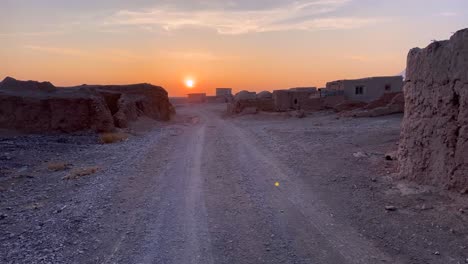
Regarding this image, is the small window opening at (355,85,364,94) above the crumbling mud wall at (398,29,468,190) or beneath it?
above

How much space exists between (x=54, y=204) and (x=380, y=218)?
5507 mm

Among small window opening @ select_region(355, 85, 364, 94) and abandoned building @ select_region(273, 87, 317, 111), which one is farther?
abandoned building @ select_region(273, 87, 317, 111)

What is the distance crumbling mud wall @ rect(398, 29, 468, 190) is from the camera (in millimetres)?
6258

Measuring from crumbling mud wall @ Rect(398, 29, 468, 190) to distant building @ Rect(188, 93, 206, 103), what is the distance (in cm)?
5273

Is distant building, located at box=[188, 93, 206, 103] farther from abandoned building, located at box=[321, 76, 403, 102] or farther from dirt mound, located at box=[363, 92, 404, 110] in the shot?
dirt mound, located at box=[363, 92, 404, 110]

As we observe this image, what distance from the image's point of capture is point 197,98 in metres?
60.6

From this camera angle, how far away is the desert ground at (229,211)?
16.1 ft

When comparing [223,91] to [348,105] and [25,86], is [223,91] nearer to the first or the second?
[348,105]

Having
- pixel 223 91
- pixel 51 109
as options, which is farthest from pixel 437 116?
pixel 223 91

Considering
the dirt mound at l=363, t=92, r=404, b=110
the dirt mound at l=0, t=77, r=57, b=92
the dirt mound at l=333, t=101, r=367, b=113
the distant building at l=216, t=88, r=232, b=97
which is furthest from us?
the distant building at l=216, t=88, r=232, b=97

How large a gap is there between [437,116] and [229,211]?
3915 millimetres

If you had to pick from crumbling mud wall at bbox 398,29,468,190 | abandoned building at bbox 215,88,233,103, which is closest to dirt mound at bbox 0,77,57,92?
crumbling mud wall at bbox 398,29,468,190

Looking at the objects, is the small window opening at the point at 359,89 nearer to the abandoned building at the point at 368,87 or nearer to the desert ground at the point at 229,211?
the abandoned building at the point at 368,87

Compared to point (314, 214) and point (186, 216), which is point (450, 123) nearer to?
point (314, 214)
